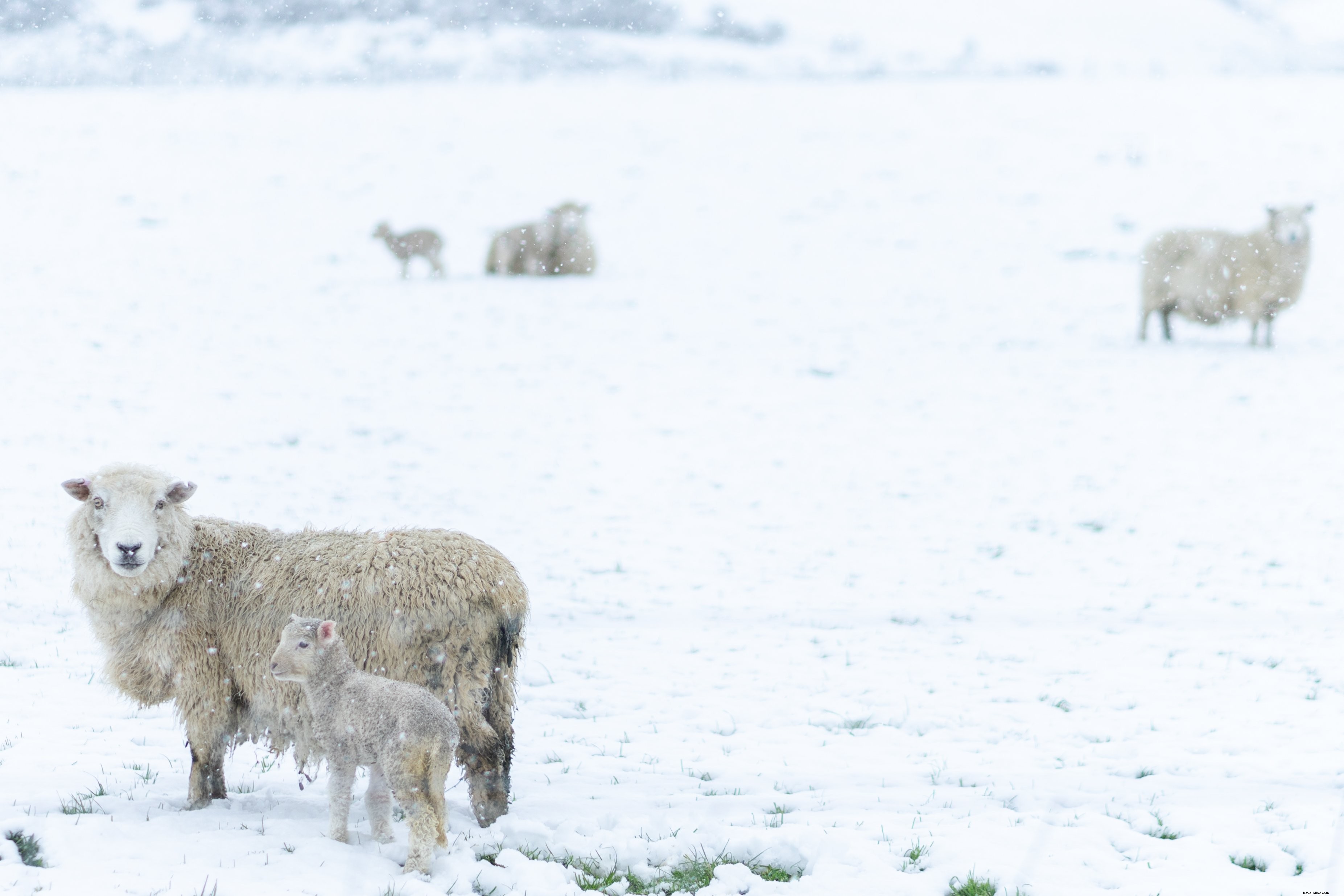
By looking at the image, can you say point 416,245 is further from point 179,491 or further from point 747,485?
point 179,491

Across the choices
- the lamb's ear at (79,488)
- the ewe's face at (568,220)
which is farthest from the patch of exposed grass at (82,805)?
the ewe's face at (568,220)

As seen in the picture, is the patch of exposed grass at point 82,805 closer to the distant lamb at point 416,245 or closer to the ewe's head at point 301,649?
the ewe's head at point 301,649

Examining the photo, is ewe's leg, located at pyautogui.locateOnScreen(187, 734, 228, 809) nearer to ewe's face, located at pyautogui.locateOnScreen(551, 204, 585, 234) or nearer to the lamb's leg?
the lamb's leg

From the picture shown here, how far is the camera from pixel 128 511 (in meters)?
4.32

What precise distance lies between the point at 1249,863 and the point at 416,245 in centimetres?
1744

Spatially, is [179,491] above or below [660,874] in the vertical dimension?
above

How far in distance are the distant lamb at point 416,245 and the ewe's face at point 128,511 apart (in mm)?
15425

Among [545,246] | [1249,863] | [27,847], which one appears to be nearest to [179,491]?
[27,847]

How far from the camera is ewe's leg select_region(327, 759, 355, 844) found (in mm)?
3967

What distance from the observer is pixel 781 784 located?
4949mm

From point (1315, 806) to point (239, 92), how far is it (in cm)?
3638

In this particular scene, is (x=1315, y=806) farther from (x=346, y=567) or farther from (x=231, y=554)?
(x=231, y=554)

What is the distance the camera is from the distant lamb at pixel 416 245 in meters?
19.3

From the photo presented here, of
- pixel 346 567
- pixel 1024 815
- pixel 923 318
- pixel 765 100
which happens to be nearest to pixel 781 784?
pixel 1024 815
